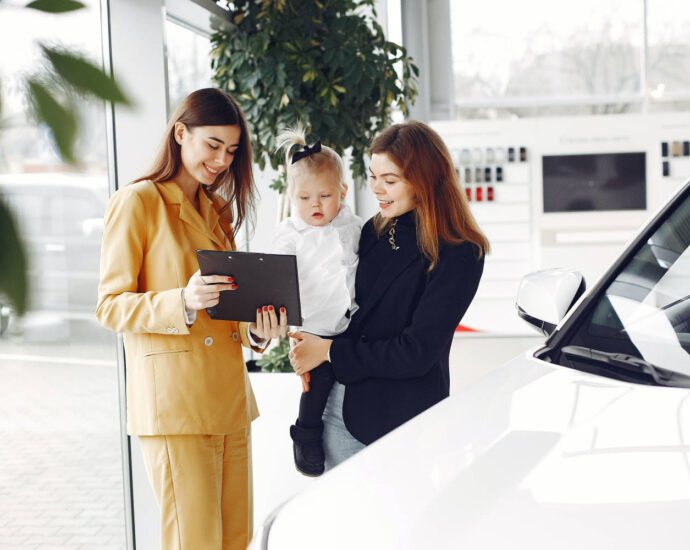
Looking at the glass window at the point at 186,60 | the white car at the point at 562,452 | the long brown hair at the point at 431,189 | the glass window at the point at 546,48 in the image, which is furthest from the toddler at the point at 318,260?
the glass window at the point at 546,48

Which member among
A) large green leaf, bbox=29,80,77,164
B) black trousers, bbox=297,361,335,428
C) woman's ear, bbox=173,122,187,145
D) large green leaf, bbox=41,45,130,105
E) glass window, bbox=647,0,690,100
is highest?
glass window, bbox=647,0,690,100

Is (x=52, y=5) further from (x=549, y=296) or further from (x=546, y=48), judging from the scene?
(x=546, y=48)

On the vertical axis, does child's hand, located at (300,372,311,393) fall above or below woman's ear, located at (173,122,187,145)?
below

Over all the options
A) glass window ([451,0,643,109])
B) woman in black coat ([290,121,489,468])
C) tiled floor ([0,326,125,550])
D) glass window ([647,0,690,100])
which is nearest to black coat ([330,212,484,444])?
woman in black coat ([290,121,489,468])

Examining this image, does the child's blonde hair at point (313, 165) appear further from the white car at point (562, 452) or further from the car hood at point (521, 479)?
the car hood at point (521, 479)

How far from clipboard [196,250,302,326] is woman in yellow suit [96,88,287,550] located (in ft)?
0.08

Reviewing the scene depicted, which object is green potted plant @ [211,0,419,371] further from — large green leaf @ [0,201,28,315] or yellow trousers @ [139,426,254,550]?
large green leaf @ [0,201,28,315]

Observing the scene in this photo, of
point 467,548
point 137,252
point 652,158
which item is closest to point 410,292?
point 137,252

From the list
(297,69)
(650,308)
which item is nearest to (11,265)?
(650,308)

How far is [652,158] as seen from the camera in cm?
736

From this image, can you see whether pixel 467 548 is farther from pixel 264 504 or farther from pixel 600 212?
pixel 600 212

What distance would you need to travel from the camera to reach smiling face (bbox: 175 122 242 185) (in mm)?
1879

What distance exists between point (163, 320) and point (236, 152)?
54 centimetres

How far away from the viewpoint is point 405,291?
5.89ft
